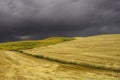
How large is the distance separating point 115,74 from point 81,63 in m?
8.66

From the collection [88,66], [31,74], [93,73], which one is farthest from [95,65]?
[31,74]

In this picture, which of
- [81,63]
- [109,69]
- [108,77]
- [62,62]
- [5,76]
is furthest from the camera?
[62,62]

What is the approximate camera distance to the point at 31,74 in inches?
1112

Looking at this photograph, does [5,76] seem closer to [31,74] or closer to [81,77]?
[31,74]

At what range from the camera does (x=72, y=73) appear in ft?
93.2

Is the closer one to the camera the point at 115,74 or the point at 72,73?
the point at 115,74

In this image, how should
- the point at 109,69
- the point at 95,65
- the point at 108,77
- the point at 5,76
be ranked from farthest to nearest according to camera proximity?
the point at 95,65, the point at 109,69, the point at 5,76, the point at 108,77

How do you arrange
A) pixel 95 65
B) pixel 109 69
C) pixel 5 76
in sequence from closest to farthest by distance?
pixel 5 76, pixel 109 69, pixel 95 65

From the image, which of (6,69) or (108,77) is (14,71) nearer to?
(6,69)

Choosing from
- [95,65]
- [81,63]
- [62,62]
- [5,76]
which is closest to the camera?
[5,76]

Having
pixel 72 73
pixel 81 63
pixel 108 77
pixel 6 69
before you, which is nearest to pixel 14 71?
pixel 6 69

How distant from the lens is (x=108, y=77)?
25.2 meters

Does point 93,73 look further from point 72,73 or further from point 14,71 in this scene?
point 14,71

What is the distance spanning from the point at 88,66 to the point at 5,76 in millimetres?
11564
